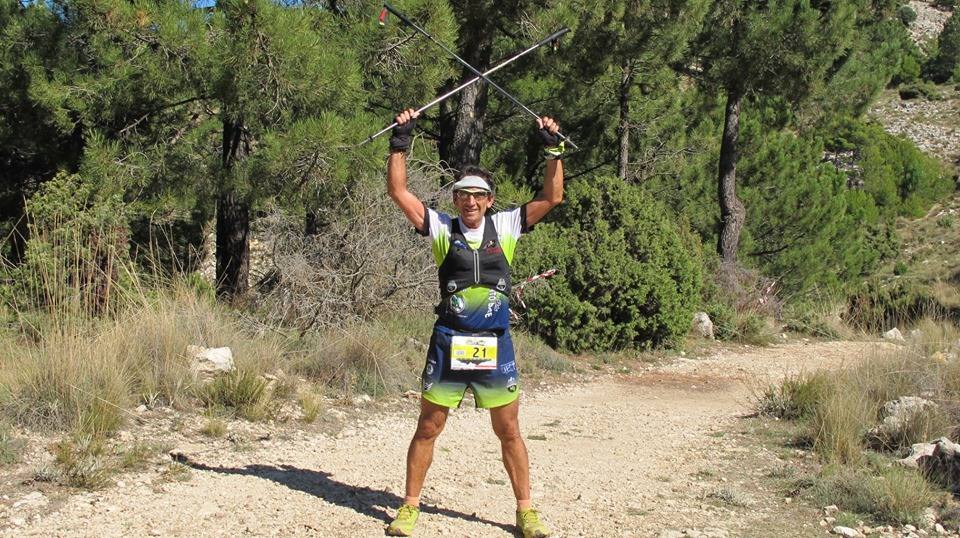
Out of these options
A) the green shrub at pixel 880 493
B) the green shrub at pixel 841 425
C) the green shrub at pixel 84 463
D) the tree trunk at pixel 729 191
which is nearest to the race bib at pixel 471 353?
the green shrub at pixel 84 463

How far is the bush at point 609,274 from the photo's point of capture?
37.1ft

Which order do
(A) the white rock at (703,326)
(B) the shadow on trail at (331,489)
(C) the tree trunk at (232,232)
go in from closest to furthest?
(B) the shadow on trail at (331,489) < (C) the tree trunk at (232,232) < (A) the white rock at (703,326)

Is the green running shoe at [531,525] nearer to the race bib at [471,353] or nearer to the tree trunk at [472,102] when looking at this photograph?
the race bib at [471,353]

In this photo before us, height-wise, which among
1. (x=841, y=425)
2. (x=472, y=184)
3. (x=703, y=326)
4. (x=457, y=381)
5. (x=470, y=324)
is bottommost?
(x=703, y=326)

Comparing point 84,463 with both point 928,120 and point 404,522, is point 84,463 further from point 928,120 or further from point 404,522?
point 928,120

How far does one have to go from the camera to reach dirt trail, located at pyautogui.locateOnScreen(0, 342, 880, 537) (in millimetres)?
4832

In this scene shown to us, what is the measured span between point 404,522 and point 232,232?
7.78 meters

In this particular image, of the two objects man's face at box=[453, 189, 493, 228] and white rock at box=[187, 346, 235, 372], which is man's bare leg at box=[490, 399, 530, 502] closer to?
man's face at box=[453, 189, 493, 228]

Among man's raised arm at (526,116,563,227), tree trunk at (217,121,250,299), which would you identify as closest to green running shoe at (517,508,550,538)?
man's raised arm at (526,116,563,227)

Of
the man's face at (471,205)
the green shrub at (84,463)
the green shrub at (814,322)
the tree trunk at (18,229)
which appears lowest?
the green shrub at (814,322)

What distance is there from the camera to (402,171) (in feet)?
16.0

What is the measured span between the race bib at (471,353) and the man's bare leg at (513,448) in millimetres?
246

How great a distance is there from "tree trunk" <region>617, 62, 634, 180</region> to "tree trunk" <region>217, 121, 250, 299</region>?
6.78 meters

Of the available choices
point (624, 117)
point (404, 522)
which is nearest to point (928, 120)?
point (624, 117)
